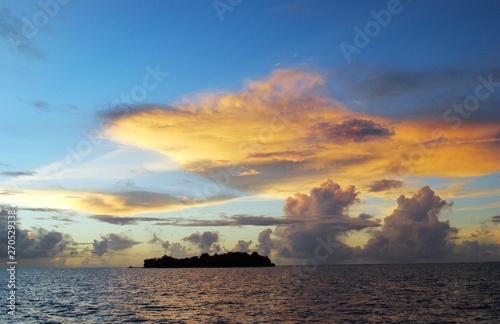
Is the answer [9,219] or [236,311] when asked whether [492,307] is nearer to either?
[236,311]

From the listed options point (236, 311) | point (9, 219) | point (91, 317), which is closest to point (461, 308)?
point (236, 311)

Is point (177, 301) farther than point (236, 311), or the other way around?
point (177, 301)

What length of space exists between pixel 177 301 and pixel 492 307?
56657 mm

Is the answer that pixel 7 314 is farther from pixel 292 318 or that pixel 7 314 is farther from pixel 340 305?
pixel 340 305

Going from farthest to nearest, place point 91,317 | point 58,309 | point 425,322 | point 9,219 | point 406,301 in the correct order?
point 406,301
point 58,309
point 91,317
point 425,322
point 9,219

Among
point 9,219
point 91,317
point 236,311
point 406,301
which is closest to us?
point 9,219

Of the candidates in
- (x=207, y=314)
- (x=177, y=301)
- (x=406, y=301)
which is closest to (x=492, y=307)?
(x=406, y=301)

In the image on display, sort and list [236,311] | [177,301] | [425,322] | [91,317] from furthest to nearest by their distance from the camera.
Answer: [177,301], [236,311], [91,317], [425,322]

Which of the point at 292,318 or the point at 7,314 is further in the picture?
the point at 7,314

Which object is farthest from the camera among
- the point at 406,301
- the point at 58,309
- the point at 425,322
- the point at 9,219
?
the point at 406,301

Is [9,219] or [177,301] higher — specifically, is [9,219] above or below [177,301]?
above

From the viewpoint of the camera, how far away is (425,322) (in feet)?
177

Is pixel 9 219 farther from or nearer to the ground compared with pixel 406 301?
farther from the ground

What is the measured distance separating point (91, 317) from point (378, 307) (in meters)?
45.2
